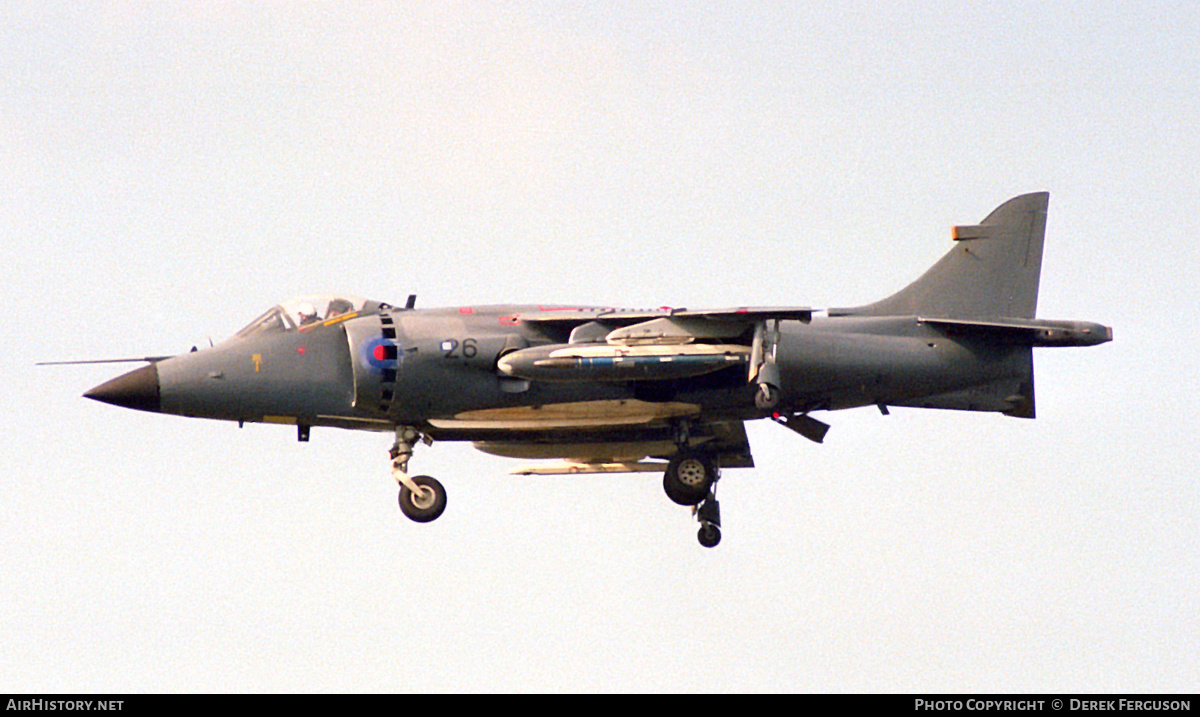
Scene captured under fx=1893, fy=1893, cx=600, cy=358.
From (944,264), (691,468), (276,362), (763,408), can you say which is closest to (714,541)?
(691,468)

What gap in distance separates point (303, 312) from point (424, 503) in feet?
11.5

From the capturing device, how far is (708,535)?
31.8 m

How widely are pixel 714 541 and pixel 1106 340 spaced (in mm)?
7218

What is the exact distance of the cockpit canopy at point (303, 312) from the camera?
1150 inches

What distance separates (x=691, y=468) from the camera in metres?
30.2

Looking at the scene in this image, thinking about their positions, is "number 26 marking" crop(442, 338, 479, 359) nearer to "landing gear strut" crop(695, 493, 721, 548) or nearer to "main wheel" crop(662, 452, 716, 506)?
"main wheel" crop(662, 452, 716, 506)

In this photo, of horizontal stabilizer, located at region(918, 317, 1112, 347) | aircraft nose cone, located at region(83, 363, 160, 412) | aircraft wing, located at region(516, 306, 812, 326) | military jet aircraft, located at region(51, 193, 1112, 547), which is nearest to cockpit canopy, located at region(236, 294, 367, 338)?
military jet aircraft, located at region(51, 193, 1112, 547)

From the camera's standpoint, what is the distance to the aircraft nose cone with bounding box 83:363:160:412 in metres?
28.9

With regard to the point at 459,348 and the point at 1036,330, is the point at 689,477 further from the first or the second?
the point at 1036,330

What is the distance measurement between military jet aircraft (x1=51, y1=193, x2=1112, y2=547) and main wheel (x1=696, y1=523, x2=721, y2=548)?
1602 mm

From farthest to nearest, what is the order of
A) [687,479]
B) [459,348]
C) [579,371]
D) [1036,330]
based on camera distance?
[687,479] < [1036,330] < [459,348] < [579,371]

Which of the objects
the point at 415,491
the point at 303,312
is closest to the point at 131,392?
the point at 303,312
